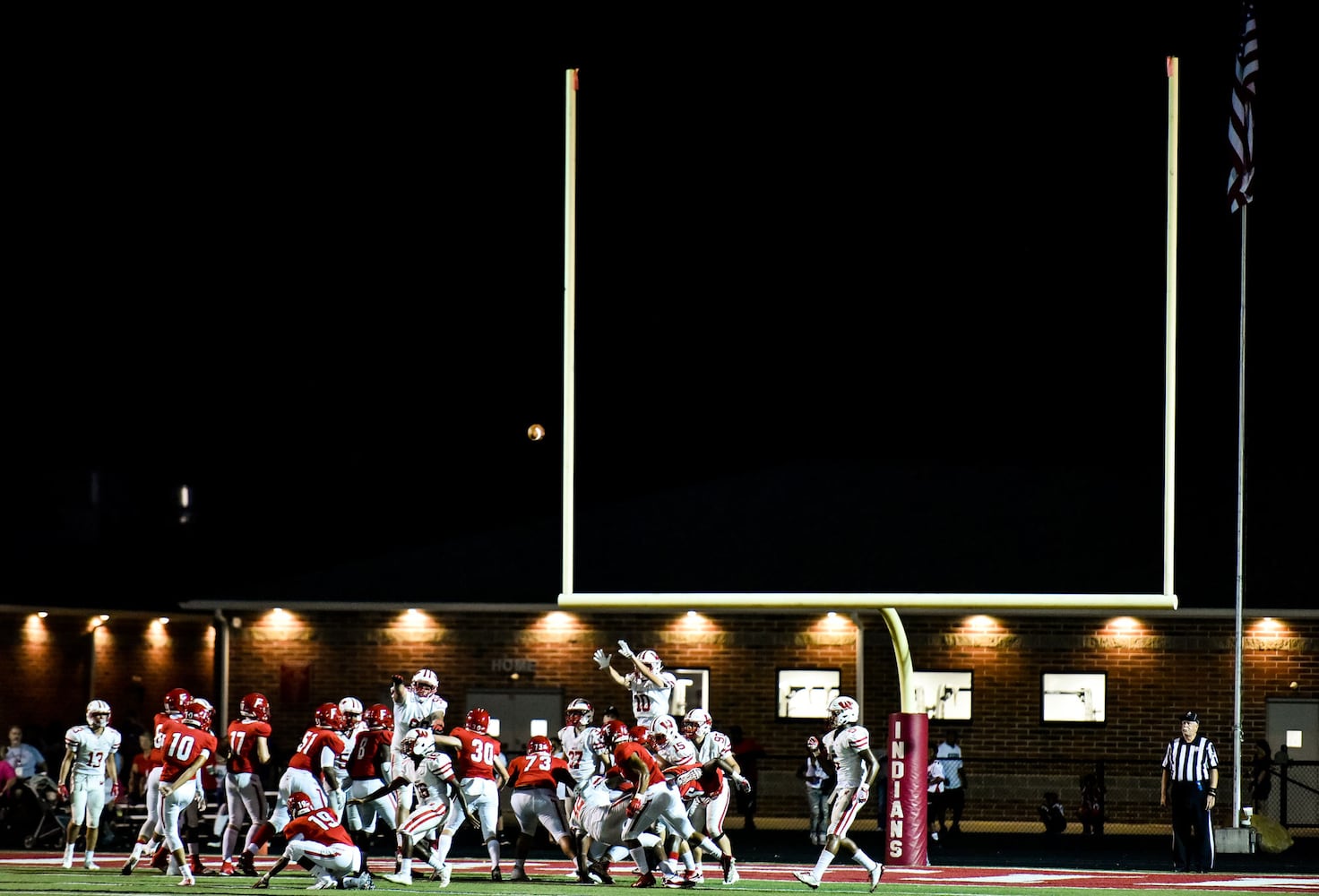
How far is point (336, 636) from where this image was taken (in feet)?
83.4

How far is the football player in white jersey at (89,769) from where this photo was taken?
1812 centimetres

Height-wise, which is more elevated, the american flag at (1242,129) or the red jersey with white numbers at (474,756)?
the american flag at (1242,129)

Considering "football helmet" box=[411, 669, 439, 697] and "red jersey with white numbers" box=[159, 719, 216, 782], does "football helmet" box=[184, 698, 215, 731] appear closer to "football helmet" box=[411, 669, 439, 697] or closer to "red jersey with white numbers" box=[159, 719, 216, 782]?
"red jersey with white numbers" box=[159, 719, 216, 782]

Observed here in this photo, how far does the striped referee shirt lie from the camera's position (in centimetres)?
1875

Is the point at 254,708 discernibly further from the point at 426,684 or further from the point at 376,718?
the point at 426,684

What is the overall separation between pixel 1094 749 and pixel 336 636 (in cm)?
947

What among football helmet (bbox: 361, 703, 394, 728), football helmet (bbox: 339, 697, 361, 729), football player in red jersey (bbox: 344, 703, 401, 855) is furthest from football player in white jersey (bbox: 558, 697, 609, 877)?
football helmet (bbox: 339, 697, 361, 729)

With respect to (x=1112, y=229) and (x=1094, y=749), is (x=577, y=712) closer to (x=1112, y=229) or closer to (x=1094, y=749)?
(x=1112, y=229)

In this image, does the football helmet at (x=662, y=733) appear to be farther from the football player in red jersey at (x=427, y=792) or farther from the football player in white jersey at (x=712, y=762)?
the football player in red jersey at (x=427, y=792)

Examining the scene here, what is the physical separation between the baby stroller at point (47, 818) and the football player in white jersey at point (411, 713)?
5.41 metres

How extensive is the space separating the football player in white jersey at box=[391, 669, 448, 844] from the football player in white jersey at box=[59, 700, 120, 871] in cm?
318

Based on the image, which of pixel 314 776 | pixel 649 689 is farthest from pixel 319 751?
pixel 649 689

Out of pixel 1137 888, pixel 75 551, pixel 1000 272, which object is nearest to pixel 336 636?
pixel 75 551

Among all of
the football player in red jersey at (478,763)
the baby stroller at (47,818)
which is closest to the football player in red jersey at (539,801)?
the football player in red jersey at (478,763)
